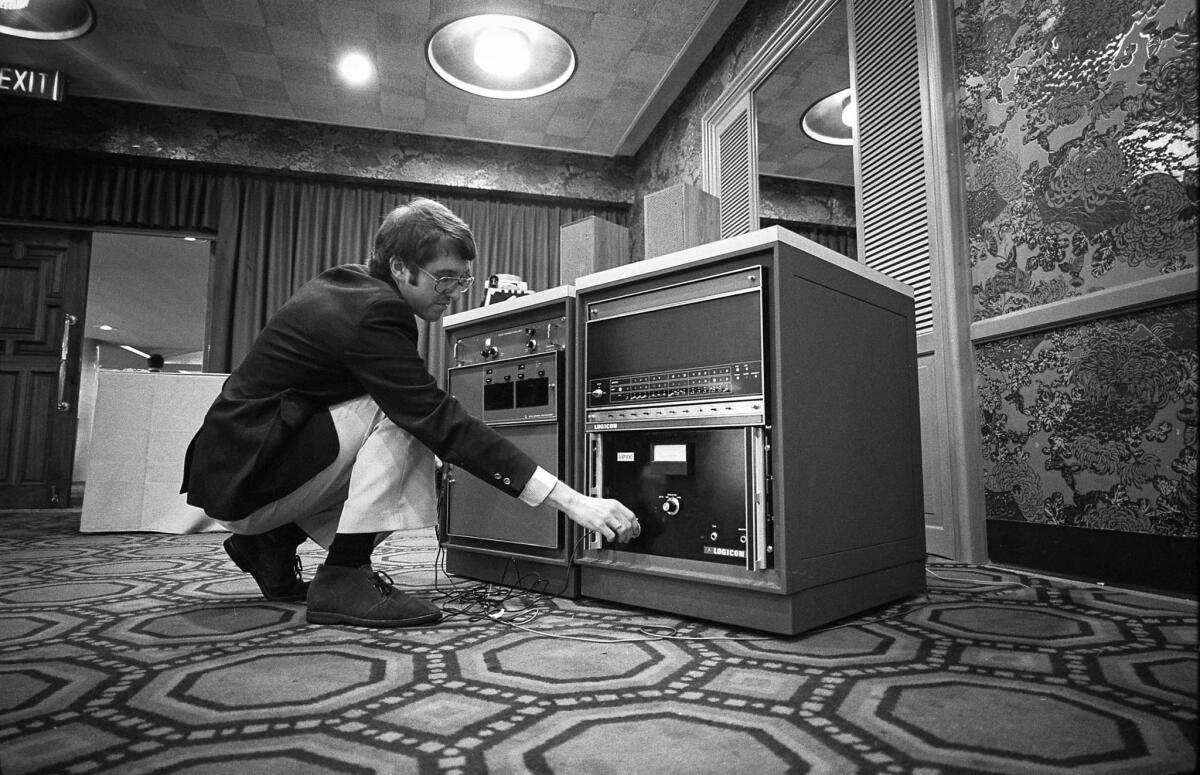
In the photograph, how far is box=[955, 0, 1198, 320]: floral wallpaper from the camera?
1488 millimetres

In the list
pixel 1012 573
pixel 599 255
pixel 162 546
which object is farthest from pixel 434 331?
pixel 1012 573

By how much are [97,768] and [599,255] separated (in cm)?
147

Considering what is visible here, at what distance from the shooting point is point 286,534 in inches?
59.9

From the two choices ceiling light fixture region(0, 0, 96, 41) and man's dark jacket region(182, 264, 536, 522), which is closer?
man's dark jacket region(182, 264, 536, 522)

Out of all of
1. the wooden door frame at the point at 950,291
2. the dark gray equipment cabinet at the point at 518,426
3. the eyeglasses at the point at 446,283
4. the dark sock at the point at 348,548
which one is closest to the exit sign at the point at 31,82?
the dark gray equipment cabinet at the point at 518,426

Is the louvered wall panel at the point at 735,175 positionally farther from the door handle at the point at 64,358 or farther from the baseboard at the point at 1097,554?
the door handle at the point at 64,358

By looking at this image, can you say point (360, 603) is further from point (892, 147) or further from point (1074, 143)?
point (892, 147)

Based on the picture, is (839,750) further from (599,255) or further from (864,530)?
(599,255)

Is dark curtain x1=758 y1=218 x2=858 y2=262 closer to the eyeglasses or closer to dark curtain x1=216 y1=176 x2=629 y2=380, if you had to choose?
dark curtain x1=216 y1=176 x2=629 y2=380

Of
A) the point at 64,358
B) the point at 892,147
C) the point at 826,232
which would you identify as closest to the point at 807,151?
the point at 826,232

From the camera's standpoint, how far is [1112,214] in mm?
1624

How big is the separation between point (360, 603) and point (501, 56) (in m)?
3.60

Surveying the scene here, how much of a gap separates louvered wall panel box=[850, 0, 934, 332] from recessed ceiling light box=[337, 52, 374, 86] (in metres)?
2.84

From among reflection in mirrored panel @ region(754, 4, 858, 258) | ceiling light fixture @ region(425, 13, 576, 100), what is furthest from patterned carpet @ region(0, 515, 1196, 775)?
ceiling light fixture @ region(425, 13, 576, 100)
